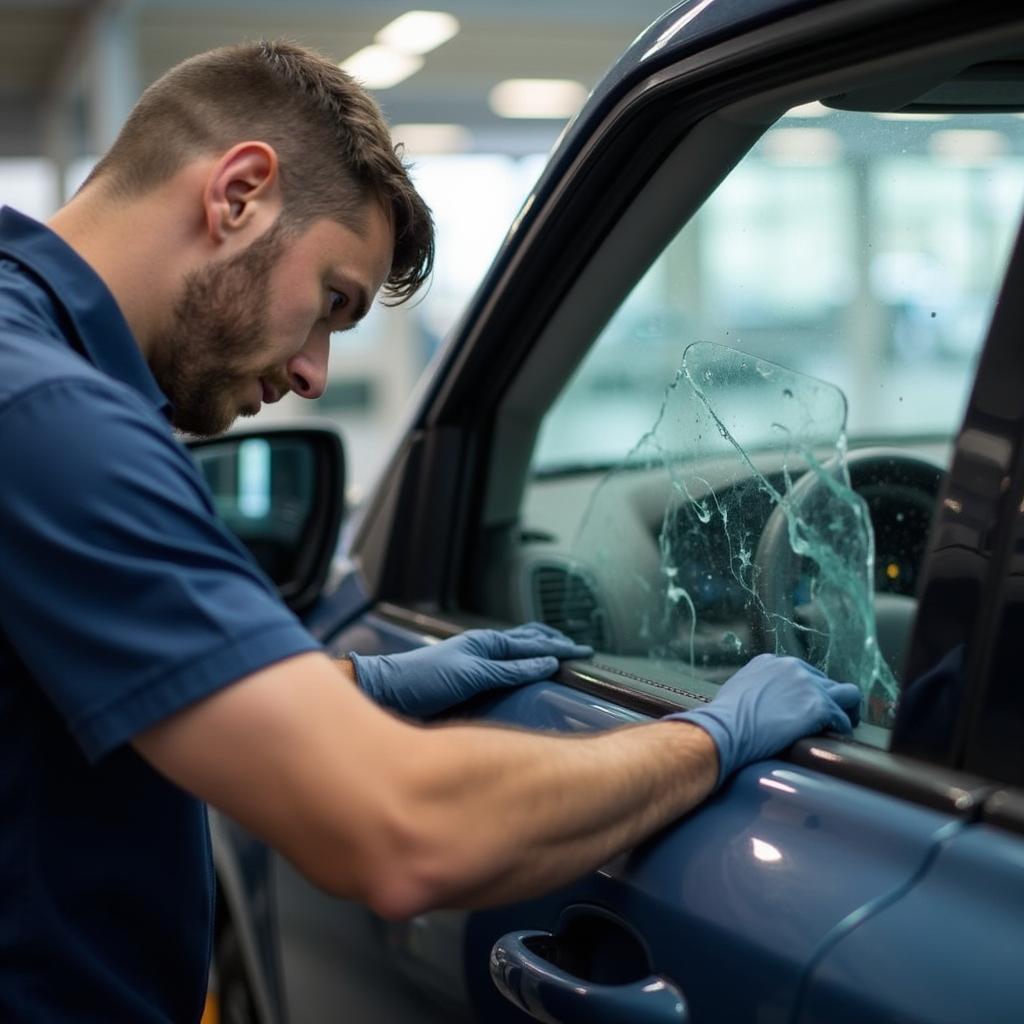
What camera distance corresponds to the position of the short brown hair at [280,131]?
1.46m

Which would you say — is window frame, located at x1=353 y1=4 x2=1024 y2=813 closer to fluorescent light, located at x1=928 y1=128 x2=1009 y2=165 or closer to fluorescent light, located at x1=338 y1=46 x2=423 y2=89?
fluorescent light, located at x1=928 y1=128 x2=1009 y2=165

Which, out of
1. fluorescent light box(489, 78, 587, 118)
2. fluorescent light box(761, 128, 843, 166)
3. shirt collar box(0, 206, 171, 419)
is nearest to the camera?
shirt collar box(0, 206, 171, 419)

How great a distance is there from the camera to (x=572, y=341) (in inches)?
77.8

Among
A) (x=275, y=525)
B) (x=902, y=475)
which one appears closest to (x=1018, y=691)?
(x=902, y=475)

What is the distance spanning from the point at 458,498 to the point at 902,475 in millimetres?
731

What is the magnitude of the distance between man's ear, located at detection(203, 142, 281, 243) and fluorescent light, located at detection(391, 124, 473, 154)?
43.6ft

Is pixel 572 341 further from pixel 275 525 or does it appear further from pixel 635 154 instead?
pixel 275 525

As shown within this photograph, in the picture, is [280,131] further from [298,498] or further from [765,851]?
[298,498]

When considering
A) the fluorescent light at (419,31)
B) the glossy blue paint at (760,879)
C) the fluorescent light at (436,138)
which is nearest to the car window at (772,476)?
the glossy blue paint at (760,879)

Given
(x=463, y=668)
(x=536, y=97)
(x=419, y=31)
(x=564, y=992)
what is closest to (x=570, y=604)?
(x=463, y=668)

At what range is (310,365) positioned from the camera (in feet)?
5.26

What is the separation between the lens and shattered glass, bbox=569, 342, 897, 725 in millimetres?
1535

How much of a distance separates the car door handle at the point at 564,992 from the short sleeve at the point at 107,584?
0.40 m

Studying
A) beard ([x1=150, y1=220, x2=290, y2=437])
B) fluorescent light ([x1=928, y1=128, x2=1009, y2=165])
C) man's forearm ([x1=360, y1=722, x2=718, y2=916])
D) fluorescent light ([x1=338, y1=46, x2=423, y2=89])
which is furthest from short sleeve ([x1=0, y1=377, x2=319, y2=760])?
fluorescent light ([x1=338, y1=46, x2=423, y2=89])
